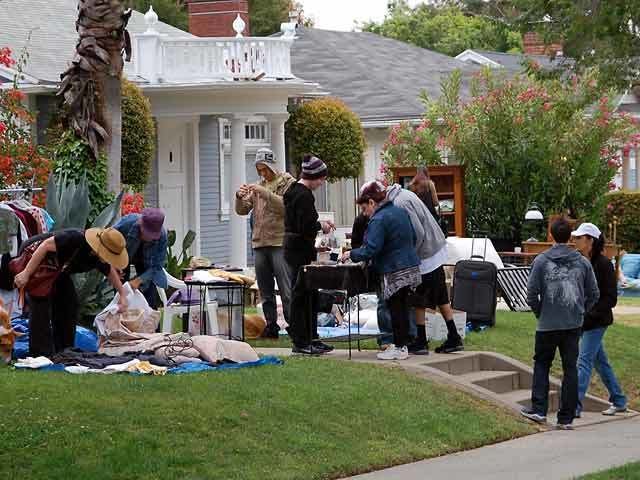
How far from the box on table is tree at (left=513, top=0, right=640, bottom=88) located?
3074 millimetres

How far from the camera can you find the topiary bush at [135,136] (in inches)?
964

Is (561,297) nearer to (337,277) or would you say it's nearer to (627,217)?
(337,277)

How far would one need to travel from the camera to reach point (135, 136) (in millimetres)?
24641

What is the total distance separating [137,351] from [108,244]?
1.17 m

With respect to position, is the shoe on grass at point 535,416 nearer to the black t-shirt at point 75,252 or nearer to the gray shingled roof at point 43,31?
the black t-shirt at point 75,252

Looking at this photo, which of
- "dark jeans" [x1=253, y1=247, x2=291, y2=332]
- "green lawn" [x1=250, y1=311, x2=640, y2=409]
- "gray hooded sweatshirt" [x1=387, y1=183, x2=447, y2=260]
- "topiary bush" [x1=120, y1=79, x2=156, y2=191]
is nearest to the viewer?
"gray hooded sweatshirt" [x1=387, y1=183, x2=447, y2=260]

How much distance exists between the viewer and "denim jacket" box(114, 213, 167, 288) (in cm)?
1426

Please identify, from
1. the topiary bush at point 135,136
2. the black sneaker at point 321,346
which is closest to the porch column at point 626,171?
the topiary bush at point 135,136

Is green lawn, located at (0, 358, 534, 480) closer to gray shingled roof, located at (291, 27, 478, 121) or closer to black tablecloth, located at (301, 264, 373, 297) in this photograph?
black tablecloth, located at (301, 264, 373, 297)

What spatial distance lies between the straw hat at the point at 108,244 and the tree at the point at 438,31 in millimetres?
56675

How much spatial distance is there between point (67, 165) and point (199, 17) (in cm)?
1614

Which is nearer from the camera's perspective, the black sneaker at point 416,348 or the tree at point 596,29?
the tree at point 596,29

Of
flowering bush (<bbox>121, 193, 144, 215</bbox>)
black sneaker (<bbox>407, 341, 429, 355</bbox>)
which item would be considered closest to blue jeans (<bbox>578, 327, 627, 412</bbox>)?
black sneaker (<bbox>407, 341, 429, 355</bbox>)

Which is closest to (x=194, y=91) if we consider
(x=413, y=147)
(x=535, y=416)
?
(x=413, y=147)
